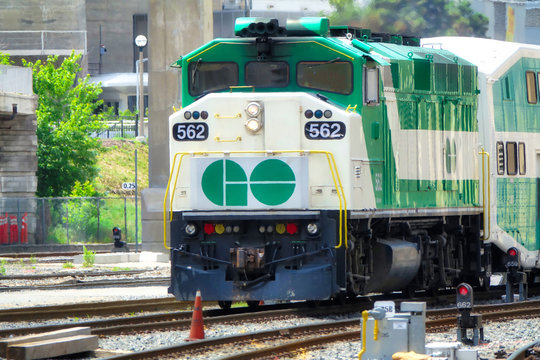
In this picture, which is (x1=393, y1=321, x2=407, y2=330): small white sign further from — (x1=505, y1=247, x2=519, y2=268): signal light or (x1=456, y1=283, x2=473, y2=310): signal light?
(x1=505, y1=247, x2=519, y2=268): signal light

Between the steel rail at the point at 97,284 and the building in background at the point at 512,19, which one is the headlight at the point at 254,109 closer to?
the steel rail at the point at 97,284

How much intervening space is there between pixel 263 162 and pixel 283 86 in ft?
3.96

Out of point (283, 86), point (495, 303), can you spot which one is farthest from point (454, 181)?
point (283, 86)

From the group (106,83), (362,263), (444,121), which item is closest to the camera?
(362,263)

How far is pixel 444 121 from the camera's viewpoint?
57.3 feet

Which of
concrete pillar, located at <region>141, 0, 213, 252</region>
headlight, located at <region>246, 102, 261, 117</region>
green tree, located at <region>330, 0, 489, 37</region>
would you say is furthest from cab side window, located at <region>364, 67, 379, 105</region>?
green tree, located at <region>330, 0, 489, 37</region>

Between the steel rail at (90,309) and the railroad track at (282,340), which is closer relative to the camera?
the railroad track at (282,340)

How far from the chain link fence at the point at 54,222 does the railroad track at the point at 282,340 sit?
26.2 m

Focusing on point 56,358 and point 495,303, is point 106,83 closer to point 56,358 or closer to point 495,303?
point 495,303

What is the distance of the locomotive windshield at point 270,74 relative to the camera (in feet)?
50.9

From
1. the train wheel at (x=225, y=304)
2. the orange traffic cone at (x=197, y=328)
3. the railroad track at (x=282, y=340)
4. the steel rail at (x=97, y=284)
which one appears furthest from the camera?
the steel rail at (x=97, y=284)

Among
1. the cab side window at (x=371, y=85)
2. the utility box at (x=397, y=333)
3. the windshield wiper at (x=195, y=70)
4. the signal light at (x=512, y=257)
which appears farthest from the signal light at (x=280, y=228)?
the signal light at (x=512, y=257)

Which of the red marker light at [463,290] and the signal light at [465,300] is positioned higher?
the red marker light at [463,290]

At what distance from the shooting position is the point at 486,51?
19.3 meters
